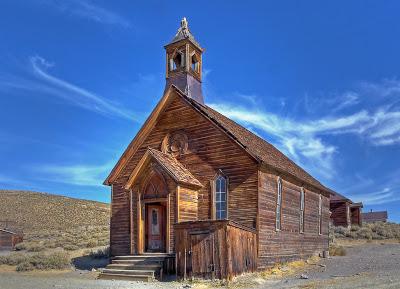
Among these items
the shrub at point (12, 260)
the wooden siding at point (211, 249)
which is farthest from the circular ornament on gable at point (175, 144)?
the shrub at point (12, 260)

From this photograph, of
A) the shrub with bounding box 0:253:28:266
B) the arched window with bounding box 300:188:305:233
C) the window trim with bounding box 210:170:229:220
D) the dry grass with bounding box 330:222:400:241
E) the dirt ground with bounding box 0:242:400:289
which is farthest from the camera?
the dry grass with bounding box 330:222:400:241

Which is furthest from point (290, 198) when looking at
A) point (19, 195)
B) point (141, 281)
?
point (19, 195)

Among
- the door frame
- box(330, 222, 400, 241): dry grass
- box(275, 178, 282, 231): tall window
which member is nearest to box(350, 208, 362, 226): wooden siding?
box(330, 222, 400, 241): dry grass

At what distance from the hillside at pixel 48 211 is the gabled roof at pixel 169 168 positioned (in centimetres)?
4829

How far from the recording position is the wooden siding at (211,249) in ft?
55.5

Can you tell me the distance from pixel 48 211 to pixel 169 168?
64290 mm

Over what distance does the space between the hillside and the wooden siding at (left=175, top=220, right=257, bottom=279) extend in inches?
2044

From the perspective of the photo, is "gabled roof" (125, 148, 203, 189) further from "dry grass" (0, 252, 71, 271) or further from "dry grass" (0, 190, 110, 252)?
"dry grass" (0, 190, 110, 252)

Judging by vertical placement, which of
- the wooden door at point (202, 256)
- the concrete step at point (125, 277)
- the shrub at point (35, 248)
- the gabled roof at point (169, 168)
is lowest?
the shrub at point (35, 248)

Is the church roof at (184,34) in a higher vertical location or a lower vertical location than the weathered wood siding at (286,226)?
higher

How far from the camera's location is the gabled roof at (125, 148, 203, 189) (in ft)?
66.2

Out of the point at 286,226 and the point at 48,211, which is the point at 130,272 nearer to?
the point at 286,226

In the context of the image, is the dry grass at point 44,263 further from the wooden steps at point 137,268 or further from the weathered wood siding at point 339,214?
the weathered wood siding at point 339,214

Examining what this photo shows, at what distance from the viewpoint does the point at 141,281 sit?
1806 cm
